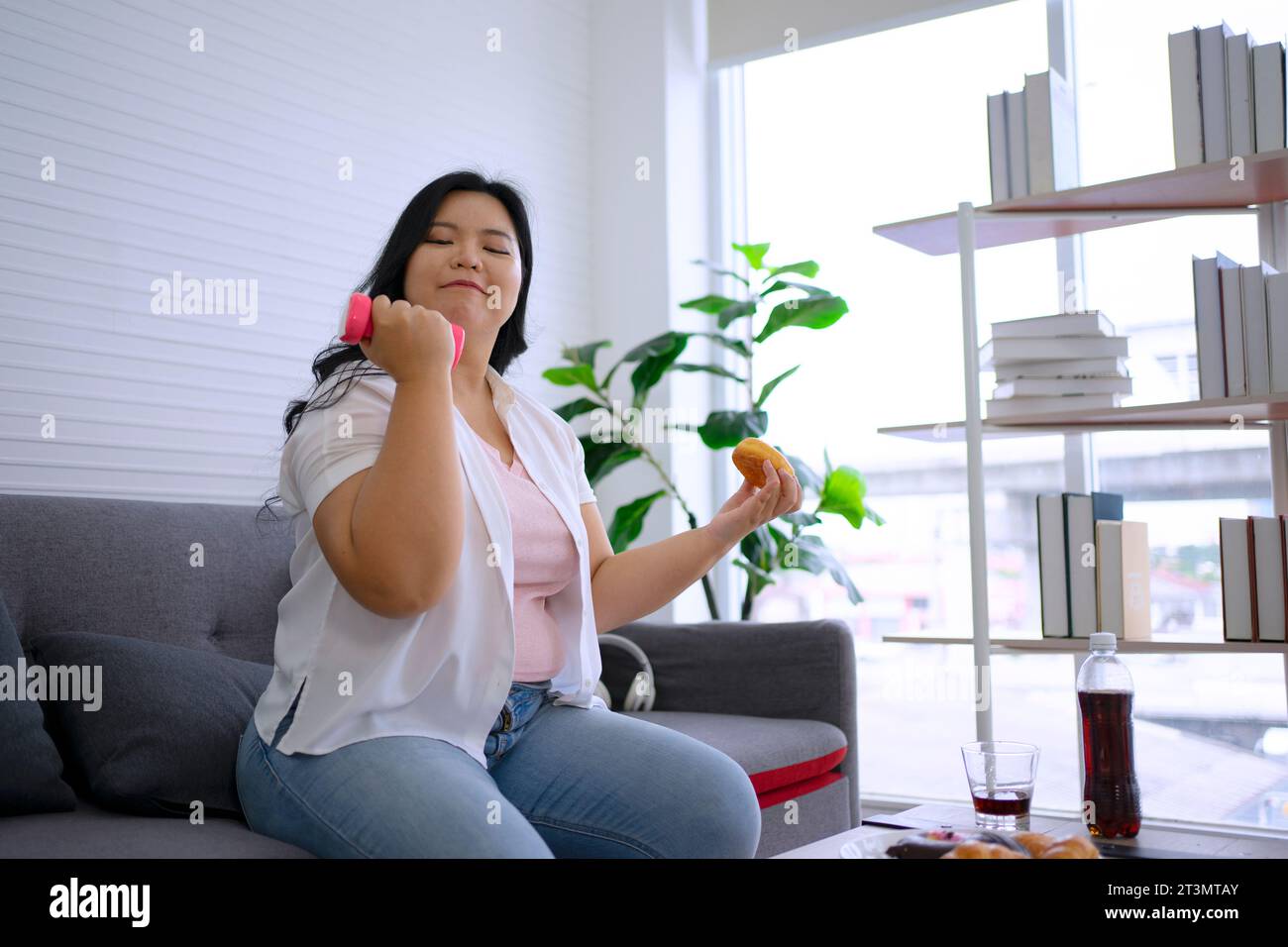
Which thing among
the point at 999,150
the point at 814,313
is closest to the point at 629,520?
the point at 814,313

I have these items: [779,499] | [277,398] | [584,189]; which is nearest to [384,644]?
[779,499]

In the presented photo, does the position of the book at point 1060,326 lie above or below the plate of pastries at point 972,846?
above

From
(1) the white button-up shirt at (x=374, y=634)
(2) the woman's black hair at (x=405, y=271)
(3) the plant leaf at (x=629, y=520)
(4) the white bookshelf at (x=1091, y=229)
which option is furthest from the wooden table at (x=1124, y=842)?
(3) the plant leaf at (x=629, y=520)

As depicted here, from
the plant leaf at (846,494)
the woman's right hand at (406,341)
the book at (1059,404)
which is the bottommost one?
the plant leaf at (846,494)

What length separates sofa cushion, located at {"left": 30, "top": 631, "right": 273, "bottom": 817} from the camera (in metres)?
1.47

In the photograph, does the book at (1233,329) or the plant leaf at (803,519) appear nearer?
the book at (1233,329)

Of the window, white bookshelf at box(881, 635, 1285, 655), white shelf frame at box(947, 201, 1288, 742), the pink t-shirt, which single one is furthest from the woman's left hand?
the window

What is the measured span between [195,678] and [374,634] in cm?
51

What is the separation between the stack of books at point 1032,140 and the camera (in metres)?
2.64

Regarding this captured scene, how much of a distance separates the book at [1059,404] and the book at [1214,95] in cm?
55

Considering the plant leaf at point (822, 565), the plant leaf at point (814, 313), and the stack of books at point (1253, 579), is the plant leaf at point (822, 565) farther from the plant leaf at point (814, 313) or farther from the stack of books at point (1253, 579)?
the stack of books at point (1253, 579)

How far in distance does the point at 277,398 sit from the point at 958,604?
2010mm

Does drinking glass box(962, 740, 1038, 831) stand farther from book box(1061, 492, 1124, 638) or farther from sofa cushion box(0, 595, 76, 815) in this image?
book box(1061, 492, 1124, 638)

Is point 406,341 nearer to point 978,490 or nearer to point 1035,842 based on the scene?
point 1035,842
